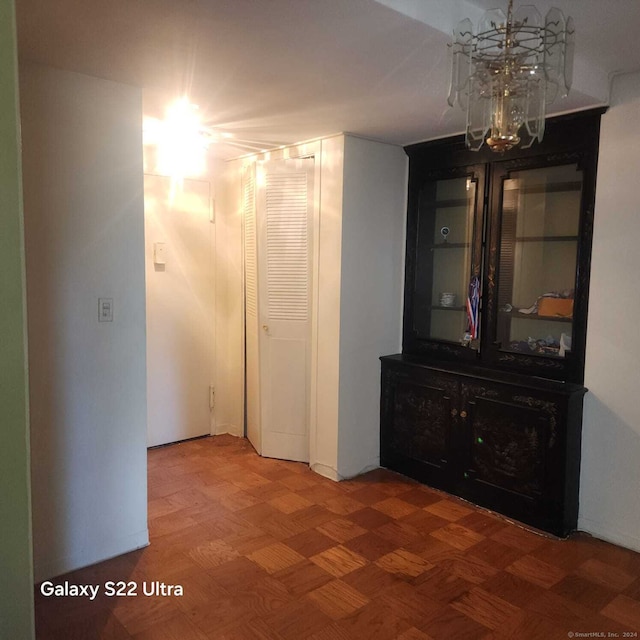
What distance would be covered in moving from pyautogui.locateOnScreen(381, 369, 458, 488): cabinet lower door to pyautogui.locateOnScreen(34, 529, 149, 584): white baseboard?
5.47 ft

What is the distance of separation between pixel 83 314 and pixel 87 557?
1.11 m

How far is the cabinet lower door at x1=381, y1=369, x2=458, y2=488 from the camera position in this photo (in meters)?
3.33

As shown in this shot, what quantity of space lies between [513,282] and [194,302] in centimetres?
234

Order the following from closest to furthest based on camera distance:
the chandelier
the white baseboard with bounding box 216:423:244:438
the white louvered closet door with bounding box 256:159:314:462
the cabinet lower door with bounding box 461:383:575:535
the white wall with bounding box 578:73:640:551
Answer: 1. the chandelier
2. the white wall with bounding box 578:73:640:551
3. the cabinet lower door with bounding box 461:383:575:535
4. the white louvered closet door with bounding box 256:159:314:462
5. the white baseboard with bounding box 216:423:244:438

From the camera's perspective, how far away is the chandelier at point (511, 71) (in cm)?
153

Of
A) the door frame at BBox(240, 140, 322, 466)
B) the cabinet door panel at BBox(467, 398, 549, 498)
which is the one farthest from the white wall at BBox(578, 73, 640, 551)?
the door frame at BBox(240, 140, 322, 466)

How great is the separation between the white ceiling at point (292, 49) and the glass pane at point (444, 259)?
2.13 feet


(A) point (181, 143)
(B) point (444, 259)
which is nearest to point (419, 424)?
(B) point (444, 259)

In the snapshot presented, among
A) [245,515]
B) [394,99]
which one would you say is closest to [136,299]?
[245,515]

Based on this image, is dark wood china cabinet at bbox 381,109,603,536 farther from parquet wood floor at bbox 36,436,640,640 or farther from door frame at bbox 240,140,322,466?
door frame at bbox 240,140,322,466

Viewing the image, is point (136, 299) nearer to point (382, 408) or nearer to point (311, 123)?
point (311, 123)

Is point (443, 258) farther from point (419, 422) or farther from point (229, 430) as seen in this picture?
point (229, 430)

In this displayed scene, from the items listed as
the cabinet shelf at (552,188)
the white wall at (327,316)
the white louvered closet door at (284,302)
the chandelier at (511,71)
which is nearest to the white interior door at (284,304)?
the white louvered closet door at (284,302)

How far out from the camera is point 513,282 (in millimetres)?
3189
